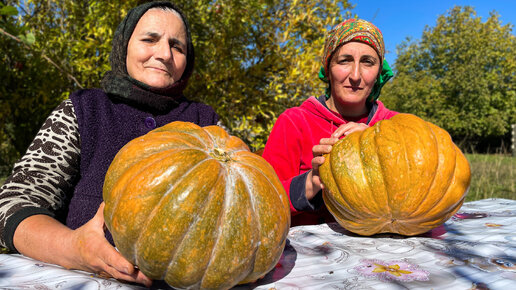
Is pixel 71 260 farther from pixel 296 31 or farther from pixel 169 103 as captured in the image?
pixel 296 31

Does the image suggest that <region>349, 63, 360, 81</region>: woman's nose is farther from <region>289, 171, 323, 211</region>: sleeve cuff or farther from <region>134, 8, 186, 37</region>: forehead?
<region>134, 8, 186, 37</region>: forehead

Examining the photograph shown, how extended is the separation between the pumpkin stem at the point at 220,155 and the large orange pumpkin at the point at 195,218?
0.7 inches

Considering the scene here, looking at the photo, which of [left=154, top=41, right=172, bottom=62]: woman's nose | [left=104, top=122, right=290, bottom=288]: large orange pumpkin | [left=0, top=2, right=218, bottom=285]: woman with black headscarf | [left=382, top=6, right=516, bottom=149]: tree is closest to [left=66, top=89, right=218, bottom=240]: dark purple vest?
[left=0, top=2, right=218, bottom=285]: woman with black headscarf

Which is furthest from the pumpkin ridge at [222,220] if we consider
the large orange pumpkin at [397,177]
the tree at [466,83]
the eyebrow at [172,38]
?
the tree at [466,83]

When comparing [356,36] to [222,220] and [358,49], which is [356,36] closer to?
[358,49]

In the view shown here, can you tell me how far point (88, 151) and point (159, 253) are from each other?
3.69 feet

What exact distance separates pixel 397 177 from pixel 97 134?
5.50ft

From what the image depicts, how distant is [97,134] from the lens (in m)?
2.00

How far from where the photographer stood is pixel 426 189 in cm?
158

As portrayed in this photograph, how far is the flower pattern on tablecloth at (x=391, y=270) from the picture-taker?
128 cm

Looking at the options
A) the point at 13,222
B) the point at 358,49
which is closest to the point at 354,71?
the point at 358,49

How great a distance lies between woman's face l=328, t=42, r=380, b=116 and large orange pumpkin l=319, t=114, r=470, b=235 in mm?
698

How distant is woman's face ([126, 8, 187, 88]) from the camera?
2.07 metres

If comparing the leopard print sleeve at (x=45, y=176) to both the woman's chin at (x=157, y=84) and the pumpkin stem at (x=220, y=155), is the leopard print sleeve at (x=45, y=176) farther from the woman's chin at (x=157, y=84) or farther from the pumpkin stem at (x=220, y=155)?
the pumpkin stem at (x=220, y=155)
